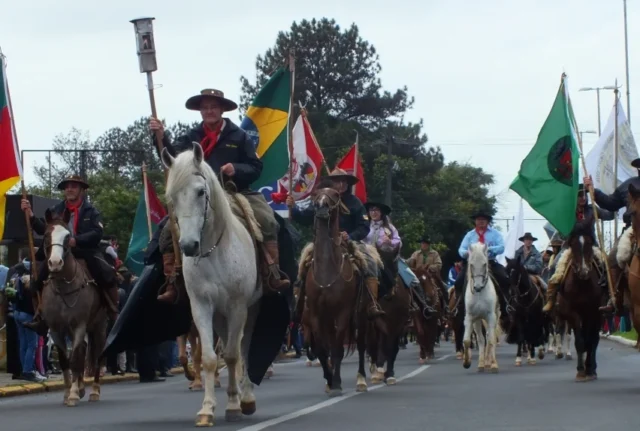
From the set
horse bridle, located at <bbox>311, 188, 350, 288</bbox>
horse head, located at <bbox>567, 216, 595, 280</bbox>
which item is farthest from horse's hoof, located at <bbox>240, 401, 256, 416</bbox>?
horse head, located at <bbox>567, 216, 595, 280</bbox>

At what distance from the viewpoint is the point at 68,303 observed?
17438mm

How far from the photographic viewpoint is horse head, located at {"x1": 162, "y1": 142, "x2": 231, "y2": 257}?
12.3m

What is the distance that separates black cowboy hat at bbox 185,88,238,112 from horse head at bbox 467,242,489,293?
37.8 feet

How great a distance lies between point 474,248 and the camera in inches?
1002

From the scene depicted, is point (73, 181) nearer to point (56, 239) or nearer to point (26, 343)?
point (56, 239)

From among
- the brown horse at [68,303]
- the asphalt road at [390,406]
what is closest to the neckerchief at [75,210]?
the brown horse at [68,303]

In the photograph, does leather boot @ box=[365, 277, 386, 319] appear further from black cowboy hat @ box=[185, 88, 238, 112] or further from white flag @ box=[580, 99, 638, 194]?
white flag @ box=[580, 99, 638, 194]

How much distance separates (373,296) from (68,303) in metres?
Result: 4.05

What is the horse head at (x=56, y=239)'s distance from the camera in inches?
666

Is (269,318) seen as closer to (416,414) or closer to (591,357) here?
(416,414)

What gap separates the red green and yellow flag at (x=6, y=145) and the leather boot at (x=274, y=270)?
4319 mm

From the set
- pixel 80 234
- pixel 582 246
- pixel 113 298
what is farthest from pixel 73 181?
pixel 582 246

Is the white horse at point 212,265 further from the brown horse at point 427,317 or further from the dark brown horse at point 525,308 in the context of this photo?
the brown horse at point 427,317

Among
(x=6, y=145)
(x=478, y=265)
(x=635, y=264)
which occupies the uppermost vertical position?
(x=6, y=145)
